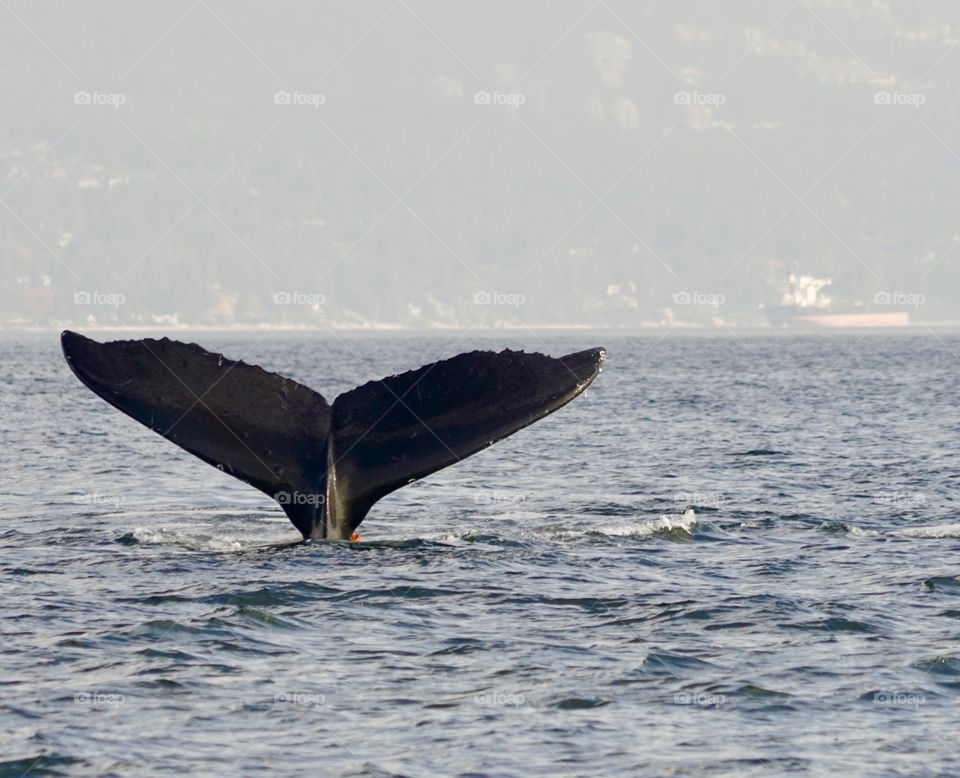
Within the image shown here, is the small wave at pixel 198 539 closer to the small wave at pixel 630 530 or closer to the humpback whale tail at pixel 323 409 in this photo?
the humpback whale tail at pixel 323 409

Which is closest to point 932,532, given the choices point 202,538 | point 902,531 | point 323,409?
point 902,531

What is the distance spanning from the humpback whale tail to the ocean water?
2.88ft

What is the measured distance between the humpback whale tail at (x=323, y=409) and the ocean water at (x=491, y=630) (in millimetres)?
878

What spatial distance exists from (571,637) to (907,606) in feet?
8.59

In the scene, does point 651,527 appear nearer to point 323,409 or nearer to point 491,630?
point 323,409

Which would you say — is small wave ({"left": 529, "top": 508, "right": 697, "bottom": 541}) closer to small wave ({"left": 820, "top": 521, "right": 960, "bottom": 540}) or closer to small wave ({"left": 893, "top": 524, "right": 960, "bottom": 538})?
small wave ({"left": 820, "top": 521, "right": 960, "bottom": 540})

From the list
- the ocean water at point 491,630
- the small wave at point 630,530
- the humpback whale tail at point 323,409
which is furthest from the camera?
the small wave at point 630,530

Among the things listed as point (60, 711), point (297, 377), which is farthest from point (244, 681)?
point (297, 377)

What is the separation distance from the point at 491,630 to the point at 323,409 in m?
2.16

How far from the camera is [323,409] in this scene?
12141 millimetres

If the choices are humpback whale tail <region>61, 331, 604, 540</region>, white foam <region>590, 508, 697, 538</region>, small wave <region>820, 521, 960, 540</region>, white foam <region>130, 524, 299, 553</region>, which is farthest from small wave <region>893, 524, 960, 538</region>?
white foam <region>130, 524, 299, 553</region>

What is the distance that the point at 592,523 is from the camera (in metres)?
16.2

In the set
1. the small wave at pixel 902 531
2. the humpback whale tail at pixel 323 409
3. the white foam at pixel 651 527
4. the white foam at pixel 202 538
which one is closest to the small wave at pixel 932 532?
the small wave at pixel 902 531

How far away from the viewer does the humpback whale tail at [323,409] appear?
1144cm
